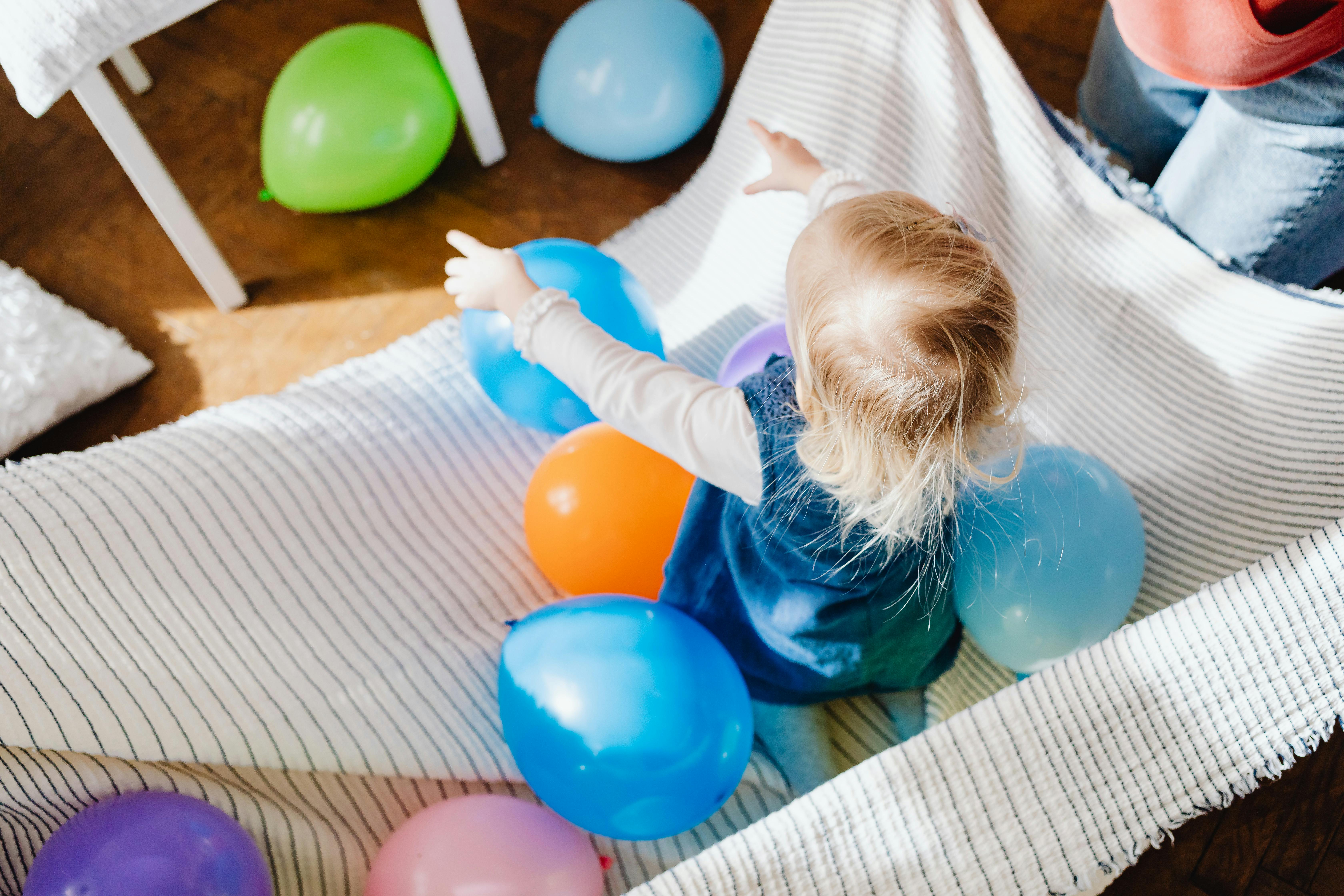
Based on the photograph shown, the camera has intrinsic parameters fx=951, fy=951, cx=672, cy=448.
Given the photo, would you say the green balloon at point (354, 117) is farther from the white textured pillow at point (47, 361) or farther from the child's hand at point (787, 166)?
the child's hand at point (787, 166)

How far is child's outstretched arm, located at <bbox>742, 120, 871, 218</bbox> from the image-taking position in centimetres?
104

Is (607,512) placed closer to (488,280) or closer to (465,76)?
(488,280)

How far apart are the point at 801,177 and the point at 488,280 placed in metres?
0.37

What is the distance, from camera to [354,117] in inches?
58.2

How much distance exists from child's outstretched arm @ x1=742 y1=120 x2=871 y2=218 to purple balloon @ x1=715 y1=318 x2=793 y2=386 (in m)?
0.15

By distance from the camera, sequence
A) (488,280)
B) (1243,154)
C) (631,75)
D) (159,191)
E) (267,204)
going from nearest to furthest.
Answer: (488,280), (1243,154), (159,191), (631,75), (267,204)

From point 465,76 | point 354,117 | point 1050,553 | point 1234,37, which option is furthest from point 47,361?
point 1234,37

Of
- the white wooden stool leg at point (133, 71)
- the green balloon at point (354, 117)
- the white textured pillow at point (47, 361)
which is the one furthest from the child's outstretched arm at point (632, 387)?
the white wooden stool leg at point (133, 71)

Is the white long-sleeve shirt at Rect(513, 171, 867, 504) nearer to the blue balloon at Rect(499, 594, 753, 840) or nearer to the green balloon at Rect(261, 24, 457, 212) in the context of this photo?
the blue balloon at Rect(499, 594, 753, 840)

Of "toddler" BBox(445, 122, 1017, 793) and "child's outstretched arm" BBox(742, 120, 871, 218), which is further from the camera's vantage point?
"child's outstretched arm" BBox(742, 120, 871, 218)

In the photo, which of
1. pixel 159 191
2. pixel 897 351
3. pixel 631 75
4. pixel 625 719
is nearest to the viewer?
pixel 897 351

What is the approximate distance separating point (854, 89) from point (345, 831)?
1.06 m

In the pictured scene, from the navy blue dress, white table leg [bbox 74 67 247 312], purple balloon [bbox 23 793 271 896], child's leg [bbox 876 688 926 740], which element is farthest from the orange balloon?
white table leg [bbox 74 67 247 312]

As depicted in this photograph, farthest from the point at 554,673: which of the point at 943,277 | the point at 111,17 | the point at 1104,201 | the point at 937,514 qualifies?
the point at 111,17
